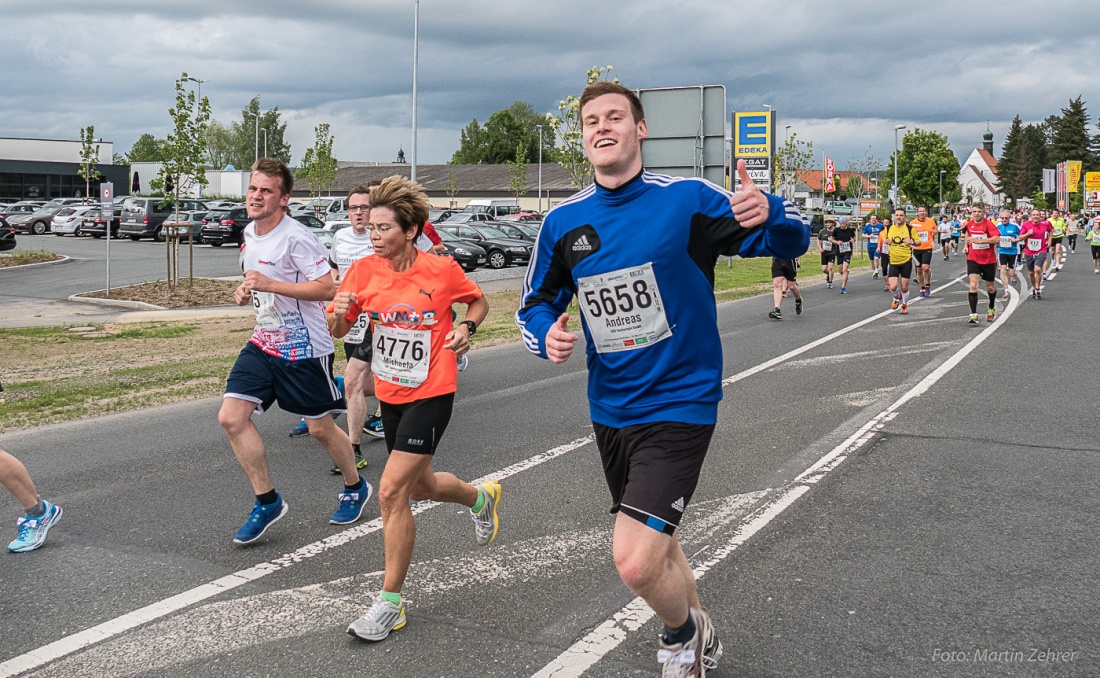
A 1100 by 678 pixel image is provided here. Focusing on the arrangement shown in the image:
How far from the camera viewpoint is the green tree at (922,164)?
112 meters

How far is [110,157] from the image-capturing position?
93438mm

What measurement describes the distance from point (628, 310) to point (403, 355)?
1.36 meters

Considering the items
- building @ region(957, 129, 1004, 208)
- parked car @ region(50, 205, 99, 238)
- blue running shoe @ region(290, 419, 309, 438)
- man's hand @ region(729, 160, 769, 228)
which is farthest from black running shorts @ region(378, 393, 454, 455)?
building @ region(957, 129, 1004, 208)

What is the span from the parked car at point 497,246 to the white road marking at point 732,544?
24663 mm

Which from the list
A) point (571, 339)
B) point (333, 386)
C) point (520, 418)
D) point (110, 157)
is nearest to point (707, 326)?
point (571, 339)

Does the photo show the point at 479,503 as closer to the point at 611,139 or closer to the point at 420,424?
the point at 420,424

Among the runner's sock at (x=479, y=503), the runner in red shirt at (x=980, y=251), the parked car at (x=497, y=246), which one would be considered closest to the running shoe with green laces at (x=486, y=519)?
the runner's sock at (x=479, y=503)

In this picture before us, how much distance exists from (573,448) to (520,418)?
130 centimetres

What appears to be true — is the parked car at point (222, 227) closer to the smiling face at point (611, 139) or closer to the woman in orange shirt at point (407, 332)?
the woman in orange shirt at point (407, 332)

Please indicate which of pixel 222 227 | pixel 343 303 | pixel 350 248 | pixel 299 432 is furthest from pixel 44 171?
pixel 343 303

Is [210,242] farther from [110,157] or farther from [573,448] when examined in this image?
[110,157]

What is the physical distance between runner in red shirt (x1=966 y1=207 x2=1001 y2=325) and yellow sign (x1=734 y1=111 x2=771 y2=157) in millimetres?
17444

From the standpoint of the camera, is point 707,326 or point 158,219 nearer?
point 707,326

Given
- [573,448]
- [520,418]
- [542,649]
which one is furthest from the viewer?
[520,418]
